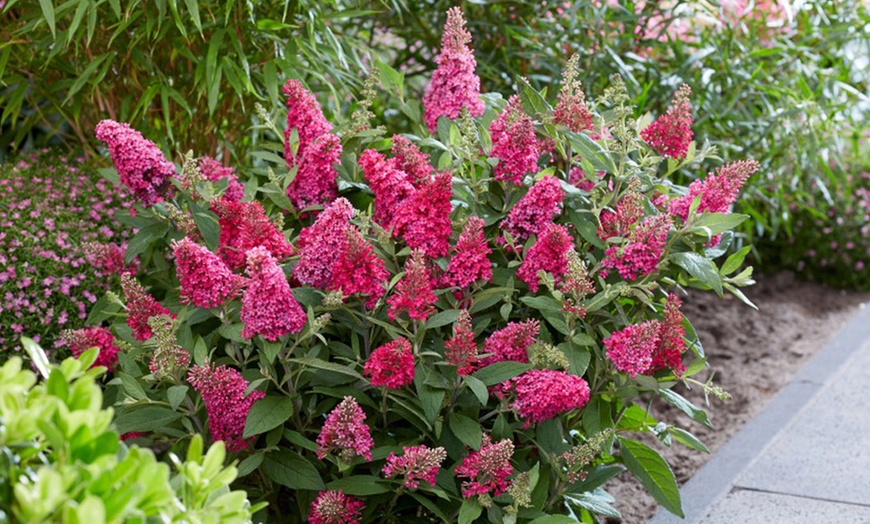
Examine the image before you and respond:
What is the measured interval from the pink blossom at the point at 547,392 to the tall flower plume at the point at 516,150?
16.4 inches

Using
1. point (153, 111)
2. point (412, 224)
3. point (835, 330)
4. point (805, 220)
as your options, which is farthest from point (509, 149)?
point (805, 220)

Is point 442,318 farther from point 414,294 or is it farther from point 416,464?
point 416,464

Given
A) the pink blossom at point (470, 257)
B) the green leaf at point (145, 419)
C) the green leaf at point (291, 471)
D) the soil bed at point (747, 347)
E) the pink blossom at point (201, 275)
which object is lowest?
the soil bed at point (747, 347)

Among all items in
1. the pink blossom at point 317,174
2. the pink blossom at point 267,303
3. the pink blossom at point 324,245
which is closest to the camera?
the pink blossom at point 267,303

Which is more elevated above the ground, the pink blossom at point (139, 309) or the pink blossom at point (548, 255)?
the pink blossom at point (548, 255)

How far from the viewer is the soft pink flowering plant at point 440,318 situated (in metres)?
1.83

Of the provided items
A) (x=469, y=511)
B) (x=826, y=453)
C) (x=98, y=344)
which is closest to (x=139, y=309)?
(x=98, y=344)

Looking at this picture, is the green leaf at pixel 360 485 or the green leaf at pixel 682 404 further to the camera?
the green leaf at pixel 682 404

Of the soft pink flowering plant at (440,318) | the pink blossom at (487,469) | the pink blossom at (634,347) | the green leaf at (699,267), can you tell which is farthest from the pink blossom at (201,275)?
the green leaf at (699,267)

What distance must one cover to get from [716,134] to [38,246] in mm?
2458

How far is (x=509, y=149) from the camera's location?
2.03 m

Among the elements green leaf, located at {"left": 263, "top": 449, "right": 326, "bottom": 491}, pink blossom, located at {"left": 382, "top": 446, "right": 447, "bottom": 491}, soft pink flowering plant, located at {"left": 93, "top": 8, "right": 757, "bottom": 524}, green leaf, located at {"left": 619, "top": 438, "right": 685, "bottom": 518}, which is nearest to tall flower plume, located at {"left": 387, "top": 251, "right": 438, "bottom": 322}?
soft pink flowering plant, located at {"left": 93, "top": 8, "right": 757, "bottom": 524}

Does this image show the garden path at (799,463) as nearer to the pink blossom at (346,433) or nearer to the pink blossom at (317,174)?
the pink blossom at (346,433)

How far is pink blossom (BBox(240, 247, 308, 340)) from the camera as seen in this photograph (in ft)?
5.74
